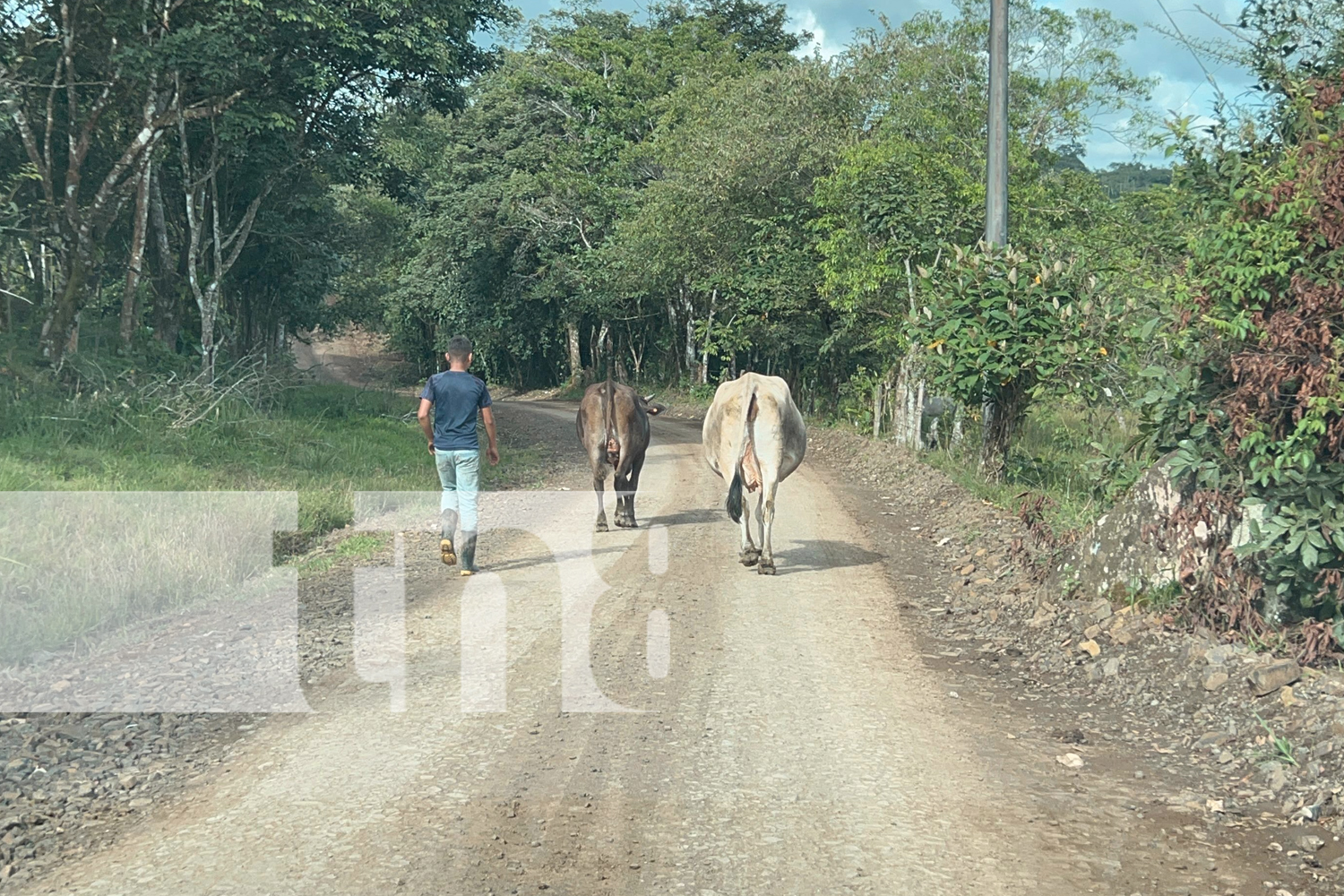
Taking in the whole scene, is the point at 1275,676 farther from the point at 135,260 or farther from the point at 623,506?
the point at 135,260

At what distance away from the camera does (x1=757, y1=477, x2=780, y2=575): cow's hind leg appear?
1012cm

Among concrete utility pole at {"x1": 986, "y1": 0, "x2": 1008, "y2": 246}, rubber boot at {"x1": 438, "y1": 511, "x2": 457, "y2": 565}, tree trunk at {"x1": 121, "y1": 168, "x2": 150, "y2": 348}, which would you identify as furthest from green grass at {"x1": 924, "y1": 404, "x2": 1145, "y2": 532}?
tree trunk at {"x1": 121, "y1": 168, "x2": 150, "y2": 348}

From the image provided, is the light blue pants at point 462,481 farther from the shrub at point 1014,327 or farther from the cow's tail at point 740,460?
the shrub at point 1014,327

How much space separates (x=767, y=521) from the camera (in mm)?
10273

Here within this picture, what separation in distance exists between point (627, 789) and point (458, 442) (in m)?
5.31

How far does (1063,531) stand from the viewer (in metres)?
9.45

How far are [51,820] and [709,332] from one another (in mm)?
26841

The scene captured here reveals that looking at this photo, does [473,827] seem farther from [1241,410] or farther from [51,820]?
[1241,410]

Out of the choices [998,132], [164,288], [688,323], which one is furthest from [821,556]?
[688,323]

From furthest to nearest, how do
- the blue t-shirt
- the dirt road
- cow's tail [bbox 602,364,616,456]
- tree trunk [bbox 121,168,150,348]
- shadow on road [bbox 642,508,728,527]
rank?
tree trunk [bbox 121,168,150,348] < shadow on road [bbox 642,508,728,527] < cow's tail [bbox 602,364,616,456] < the blue t-shirt < the dirt road

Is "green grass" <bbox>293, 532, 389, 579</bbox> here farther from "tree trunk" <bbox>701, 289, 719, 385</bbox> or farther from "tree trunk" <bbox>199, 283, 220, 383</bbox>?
"tree trunk" <bbox>701, 289, 719, 385</bbox>

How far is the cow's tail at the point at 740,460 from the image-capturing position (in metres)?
10.1

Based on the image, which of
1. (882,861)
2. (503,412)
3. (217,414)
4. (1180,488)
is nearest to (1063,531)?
(1180,488)

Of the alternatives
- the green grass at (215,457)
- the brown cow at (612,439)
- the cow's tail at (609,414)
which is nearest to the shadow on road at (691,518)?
the brown cow at (612,439)
